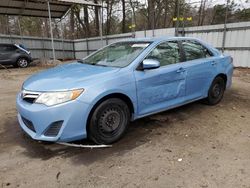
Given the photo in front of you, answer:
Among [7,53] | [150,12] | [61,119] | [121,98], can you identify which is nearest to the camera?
[61,119]

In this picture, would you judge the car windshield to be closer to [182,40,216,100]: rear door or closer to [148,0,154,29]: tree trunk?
[182,40,216,100]: rear door

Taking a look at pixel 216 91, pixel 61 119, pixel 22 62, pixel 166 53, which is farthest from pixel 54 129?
pixel 22 62

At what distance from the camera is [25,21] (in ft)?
85.6

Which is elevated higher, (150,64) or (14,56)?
(150,64)

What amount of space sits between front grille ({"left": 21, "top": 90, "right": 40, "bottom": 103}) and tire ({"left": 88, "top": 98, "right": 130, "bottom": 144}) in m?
0.82

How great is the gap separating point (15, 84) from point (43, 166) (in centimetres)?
650

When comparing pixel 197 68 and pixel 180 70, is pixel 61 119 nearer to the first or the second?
pixel 180 70

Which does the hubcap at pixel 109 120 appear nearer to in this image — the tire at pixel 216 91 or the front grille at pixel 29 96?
the front grille at pixel 29 96

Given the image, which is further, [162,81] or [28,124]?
[162,81]

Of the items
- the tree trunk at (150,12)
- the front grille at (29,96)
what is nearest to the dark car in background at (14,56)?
the tree trunk at (150,12)

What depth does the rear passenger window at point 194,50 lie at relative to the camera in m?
4.64

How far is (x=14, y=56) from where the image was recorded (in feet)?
47.4

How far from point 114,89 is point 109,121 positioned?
18.9 inches

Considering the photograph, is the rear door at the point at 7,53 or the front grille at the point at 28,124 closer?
the front grille at the point at 28,124
